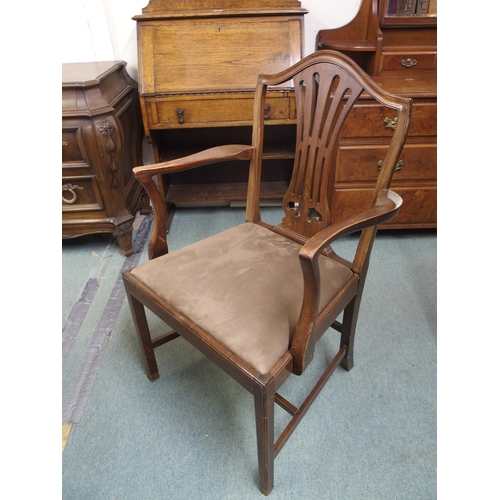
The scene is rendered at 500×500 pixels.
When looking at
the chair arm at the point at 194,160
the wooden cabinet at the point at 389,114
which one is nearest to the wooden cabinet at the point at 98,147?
the chair arm at the point at 194,160

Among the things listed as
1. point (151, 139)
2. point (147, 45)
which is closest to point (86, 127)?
point (151, 139)

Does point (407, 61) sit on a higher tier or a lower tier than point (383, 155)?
higher

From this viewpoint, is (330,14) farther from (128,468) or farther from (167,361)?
(128,468)

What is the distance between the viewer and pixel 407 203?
1.97 meters

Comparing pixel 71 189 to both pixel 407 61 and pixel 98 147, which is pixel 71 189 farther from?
pixel 407 61

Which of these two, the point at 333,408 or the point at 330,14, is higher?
the point at 330,14

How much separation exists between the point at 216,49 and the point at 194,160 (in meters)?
1.07

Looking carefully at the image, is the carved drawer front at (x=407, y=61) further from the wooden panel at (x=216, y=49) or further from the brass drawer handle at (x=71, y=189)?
the brass drawer handle at (x=71, y=189)

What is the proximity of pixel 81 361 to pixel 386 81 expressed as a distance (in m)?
1.96

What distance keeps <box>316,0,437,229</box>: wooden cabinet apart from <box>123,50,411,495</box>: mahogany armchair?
2.38 feet

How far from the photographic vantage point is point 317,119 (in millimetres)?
1093

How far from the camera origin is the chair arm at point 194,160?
1038 millimetres

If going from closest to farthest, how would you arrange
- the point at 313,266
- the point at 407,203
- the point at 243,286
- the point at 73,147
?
the point at 313,266
the point at 243,286
the point at 73,147
the point at 407,203

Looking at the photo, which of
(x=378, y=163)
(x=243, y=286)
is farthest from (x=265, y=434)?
(x=378, y=163)
